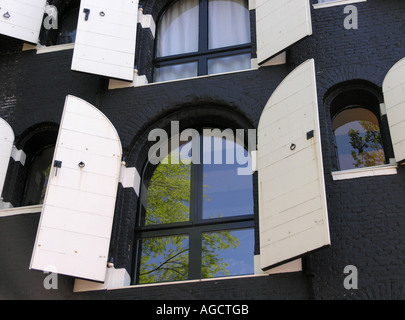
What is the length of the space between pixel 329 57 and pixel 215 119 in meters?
1.99

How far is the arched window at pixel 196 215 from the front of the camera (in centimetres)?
856

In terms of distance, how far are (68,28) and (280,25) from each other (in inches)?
177

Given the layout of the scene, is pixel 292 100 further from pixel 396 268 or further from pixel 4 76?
pixel 4 76

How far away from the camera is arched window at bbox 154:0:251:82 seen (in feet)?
34.5

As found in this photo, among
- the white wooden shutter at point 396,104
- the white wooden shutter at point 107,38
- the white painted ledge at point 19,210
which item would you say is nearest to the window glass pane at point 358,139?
the white wooden shutter at point 396,104

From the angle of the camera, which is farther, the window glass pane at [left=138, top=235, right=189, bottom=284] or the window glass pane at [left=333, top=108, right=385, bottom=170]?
the window glass pane at [left=333, top=108, right=385, bottom=170]

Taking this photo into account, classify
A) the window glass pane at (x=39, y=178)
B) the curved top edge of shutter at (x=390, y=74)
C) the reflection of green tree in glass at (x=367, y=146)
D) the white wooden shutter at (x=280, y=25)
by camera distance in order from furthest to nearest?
the window glass pane at (x=39, y=178), the white wooden shutter at (x=280, y=25), the reflection of green tree in glass at (x=367, y=146), the curved top edge of shutter at (x=390, y=74)

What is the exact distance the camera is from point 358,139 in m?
9.16

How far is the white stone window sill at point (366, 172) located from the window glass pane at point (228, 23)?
334 centimetres

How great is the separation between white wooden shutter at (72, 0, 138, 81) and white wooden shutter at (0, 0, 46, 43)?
1272mm

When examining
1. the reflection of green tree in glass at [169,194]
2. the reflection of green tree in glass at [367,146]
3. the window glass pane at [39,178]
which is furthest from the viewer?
the window glass pane at [39,178]

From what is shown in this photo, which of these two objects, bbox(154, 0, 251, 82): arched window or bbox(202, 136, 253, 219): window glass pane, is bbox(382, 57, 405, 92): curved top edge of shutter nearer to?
bbox(202, 136, 253, 219): window glass pane

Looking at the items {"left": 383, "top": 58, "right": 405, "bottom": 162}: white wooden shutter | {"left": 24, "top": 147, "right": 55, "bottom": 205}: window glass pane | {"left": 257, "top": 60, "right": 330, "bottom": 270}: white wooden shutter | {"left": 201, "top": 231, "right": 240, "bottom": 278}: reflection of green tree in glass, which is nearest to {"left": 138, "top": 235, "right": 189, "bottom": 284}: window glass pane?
{"left": 201, "top": 231, "right": 240, "bottom": 278}: reflection of green tree in glass

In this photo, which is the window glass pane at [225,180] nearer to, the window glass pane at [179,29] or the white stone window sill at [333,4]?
the window glass pane at [179,29]
